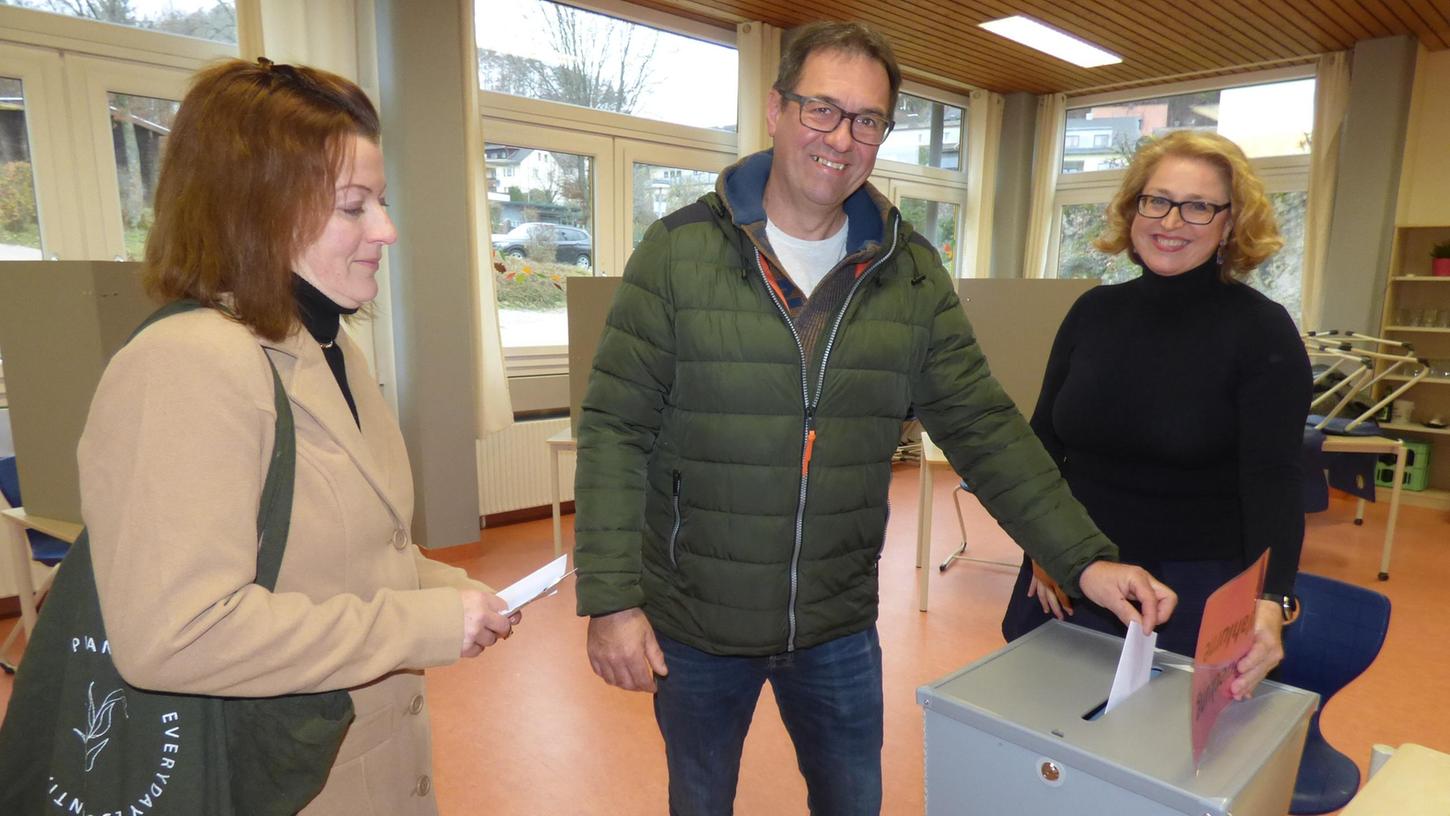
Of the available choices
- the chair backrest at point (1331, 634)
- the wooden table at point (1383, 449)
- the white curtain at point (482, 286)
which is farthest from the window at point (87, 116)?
the wooden table at point (1383, 449)

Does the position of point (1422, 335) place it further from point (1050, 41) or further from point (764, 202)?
point (764, 202)

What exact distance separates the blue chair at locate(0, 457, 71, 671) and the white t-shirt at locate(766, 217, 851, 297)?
2.47 meters

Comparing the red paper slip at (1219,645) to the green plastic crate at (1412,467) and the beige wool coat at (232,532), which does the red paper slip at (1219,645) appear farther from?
the green plastic crate at (1412,467)

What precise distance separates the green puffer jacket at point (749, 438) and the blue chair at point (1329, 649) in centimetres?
66

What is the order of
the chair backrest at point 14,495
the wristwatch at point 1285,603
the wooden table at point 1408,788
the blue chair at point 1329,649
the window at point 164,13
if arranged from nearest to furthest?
1. the wooden table at point 1408,788
2. the wristwatch at point 1285,603
3. the blue chair at point 1329,649
4. the chair backrest at point 14,495
5. the window at point 164,13

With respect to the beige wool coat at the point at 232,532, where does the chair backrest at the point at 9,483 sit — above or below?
below

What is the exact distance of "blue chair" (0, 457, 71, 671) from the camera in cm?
239

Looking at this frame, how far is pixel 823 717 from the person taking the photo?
126 centimetres

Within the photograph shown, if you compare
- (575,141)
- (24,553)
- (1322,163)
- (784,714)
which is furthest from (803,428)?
(1322,163)

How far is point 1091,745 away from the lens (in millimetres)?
899

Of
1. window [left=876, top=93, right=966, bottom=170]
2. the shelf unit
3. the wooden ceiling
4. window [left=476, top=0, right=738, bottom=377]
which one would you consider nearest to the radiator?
window [left=476, top=0, right=738, bottom=377]

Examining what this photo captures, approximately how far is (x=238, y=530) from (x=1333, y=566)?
4.88 m

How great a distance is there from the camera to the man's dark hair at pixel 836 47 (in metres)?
1.14

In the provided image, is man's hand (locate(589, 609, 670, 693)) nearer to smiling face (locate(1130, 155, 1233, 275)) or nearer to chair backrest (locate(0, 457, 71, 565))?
smiling face (locate(1130, 155, 1233, 275))
